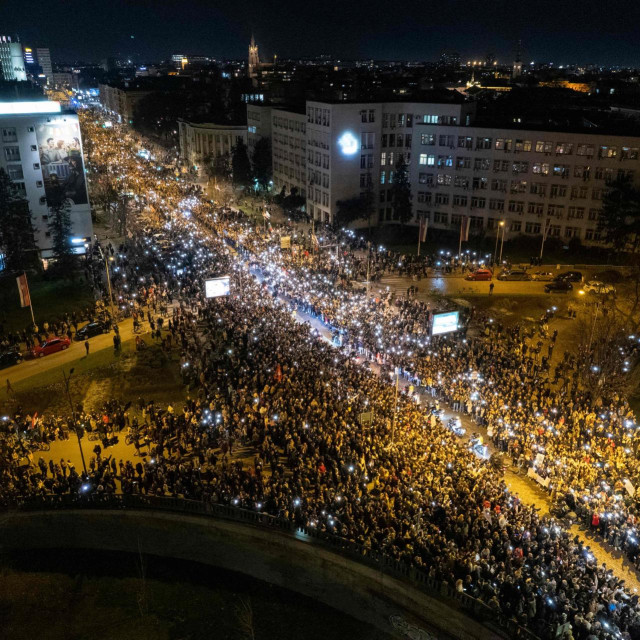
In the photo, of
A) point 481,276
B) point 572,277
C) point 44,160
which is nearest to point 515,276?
point 481,276

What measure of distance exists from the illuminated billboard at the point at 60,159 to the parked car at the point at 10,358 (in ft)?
77.2

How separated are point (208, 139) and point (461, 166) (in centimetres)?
4902

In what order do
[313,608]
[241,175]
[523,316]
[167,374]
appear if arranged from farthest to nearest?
[241,175], [523,316], [167,374], [313,608]

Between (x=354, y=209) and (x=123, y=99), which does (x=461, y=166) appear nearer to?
(x=354, y=209)

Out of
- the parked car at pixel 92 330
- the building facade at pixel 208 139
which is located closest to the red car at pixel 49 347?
the parked car at pixel 92 330

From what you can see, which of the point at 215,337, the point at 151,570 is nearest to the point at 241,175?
the point at 215,337

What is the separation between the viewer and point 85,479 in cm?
1992

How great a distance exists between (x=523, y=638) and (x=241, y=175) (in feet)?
228

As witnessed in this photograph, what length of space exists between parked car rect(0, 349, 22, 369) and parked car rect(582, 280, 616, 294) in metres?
35.9

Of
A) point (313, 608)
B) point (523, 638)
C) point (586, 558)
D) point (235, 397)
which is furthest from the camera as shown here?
point (235, 397)

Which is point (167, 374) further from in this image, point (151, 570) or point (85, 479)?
point (151, 570)

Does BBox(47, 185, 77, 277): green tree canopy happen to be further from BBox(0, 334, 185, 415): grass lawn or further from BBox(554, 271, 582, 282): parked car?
BBox(554, 271, 582, 282): parked car

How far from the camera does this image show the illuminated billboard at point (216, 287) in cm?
3259

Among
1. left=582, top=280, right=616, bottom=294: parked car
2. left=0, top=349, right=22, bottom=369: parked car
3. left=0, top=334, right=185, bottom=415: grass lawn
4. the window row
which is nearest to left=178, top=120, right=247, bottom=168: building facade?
the window row
